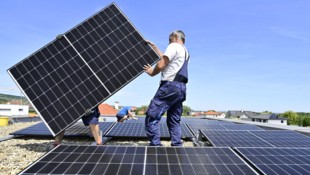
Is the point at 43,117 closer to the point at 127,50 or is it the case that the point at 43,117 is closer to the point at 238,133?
the point at 127,50

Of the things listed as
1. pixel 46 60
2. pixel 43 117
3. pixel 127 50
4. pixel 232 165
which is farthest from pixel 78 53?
pixel 232 165

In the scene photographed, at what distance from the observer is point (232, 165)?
3.99 meters

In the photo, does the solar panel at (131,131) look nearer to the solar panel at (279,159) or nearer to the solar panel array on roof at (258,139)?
the solar panel array on roof at (258,139)

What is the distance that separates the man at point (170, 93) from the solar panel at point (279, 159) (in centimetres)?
146

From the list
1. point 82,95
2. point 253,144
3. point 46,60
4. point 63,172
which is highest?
point 46,60

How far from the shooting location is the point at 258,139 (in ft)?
22.8

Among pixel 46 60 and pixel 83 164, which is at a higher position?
pixel 46 60

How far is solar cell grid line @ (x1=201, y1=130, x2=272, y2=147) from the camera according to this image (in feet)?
20.7

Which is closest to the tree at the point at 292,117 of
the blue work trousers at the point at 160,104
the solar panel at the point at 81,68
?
the solar panel at the point at 81,68

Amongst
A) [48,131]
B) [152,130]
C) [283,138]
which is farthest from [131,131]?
[283,138]

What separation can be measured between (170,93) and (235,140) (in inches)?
96.3

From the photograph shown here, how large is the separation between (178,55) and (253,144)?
104 inches

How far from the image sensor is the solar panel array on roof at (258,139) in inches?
250

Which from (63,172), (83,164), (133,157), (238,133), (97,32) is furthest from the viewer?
(238,133)
